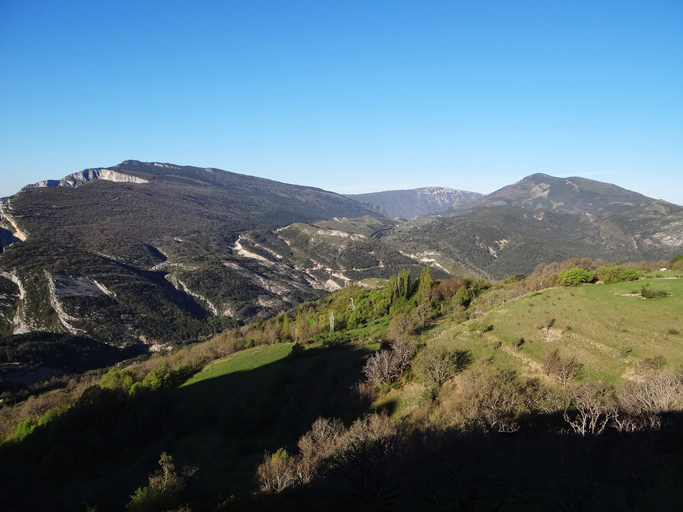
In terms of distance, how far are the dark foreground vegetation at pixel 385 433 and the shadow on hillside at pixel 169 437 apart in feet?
0.62

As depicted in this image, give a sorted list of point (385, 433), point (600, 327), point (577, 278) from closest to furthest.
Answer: point (385, 433), point (600, 327), point (577, 278)

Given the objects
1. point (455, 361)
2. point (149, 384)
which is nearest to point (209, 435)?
point (149, 384)

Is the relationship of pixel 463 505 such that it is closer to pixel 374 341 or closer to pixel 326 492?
pixel 326 492

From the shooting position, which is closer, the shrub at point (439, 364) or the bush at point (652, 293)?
the shrub at point (439, 364)

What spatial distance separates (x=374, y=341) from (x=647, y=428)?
37748 millimetres

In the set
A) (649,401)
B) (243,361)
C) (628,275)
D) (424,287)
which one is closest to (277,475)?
(649,401)

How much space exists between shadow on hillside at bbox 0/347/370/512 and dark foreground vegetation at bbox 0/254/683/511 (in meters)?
0.19

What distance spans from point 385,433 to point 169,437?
88.4 feet

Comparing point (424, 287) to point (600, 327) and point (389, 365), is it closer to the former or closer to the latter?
point (389, 365)

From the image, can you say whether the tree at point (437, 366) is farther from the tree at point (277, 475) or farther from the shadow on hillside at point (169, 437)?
the tree at point (277, 475)

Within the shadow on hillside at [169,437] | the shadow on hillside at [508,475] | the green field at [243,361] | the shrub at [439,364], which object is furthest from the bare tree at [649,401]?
the green field at [243,361]

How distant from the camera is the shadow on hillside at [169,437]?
87.0ft

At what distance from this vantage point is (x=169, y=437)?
38.4 metres

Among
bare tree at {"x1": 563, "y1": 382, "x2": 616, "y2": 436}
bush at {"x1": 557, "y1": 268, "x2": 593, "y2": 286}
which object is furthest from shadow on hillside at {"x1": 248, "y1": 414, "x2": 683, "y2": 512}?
bush at {"x1": 557, "y1": 268, "x2": 593, "y2": 286}
